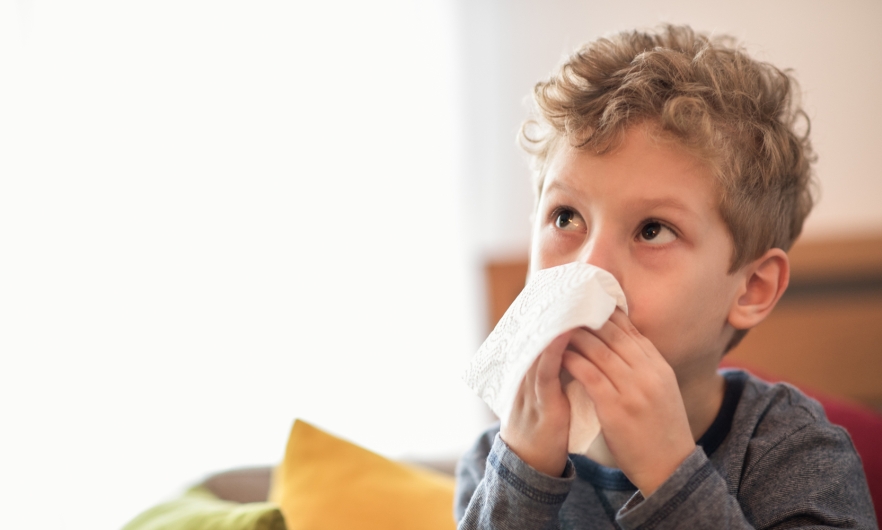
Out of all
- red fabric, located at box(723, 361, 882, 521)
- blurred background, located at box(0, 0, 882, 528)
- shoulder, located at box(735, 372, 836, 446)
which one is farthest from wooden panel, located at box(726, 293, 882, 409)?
shoulder, located at box(735, 372, 836, 446)

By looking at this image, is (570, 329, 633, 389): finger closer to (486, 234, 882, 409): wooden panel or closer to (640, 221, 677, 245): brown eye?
(640, 221, 677, 245): brown eye

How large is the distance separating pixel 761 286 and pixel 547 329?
16.6 inches

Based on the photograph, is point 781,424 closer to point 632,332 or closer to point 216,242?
point 632,332

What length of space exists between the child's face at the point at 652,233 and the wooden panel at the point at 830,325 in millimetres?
1462

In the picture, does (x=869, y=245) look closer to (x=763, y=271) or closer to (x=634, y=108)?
(x=763, y=271)

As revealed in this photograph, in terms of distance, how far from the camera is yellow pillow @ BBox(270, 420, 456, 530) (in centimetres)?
110

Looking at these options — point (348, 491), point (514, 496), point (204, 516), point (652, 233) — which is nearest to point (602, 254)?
point (652, 233)

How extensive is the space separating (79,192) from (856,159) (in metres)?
2.38

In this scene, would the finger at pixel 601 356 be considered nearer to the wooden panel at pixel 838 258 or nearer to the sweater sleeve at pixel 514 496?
the sweater sleeve at pixel 514 496

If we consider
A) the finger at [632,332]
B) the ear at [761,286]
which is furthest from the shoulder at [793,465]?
the finger at [632,332]

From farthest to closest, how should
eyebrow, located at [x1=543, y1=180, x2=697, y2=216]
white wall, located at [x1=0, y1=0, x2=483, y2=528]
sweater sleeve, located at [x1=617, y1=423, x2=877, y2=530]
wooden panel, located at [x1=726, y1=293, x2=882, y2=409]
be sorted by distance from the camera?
wooden panel, located at [x1=726, y1=293, x2=882, y2=409] → white wall, located at [x1=0, y1=0, x2=483, y2=528] → eyebrow, located at [x1=543, y1=180, x2=697, y2=216] → sweater sleeve, located at [x1=617, y1=423, x2=877, y2=530]

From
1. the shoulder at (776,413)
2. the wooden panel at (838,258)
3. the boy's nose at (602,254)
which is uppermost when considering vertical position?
the boy's nose at (602,254)

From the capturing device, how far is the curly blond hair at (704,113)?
875 millimetres

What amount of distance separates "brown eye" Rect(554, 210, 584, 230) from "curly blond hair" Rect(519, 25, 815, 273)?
85 millimetres
